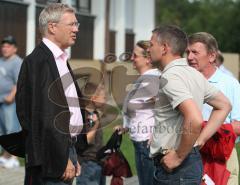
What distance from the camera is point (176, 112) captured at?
438 centimetres

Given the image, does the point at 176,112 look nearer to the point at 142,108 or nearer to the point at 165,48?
the point at 165,48

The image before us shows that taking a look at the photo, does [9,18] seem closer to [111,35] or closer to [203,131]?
[111,35]

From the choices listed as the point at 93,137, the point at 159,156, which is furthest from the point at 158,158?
the point at 93,137

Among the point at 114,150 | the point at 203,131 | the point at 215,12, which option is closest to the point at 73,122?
the point at 203,131

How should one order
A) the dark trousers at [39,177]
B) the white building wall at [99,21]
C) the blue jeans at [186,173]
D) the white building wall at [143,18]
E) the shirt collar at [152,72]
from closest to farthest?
the blue jeans at [186,173]
the dark trousers at [39,177]
the shirt collar at [152,72]
the white building wall at [99,21]
the white building wall at [143,18]

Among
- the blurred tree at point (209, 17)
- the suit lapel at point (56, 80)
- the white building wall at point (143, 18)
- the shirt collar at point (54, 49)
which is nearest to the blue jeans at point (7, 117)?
the shirt collar at point (54, 49)

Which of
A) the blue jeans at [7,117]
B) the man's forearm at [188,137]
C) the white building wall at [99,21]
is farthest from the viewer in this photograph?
the white building wall at [99,21]

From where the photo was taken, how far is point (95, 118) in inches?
251

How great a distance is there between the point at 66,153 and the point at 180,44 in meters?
1.14

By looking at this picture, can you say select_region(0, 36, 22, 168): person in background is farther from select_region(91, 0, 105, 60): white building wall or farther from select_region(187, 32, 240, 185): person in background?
select_region(91, 0, 105, 60): white building wall

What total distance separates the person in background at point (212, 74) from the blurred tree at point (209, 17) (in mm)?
36508

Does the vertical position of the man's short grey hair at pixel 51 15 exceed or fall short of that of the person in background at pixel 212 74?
it exceeds it

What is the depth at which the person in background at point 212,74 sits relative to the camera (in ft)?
17.9

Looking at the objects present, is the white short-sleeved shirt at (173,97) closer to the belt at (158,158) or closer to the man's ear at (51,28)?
the belt at (158,158)
